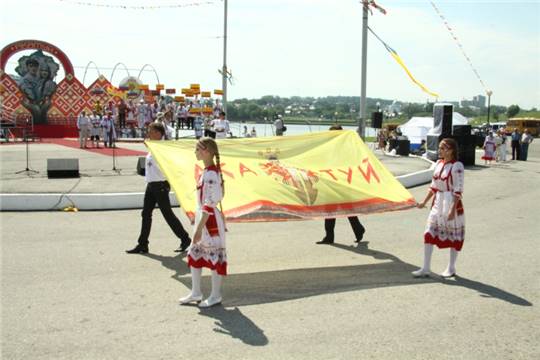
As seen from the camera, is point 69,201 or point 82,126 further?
point 82,126

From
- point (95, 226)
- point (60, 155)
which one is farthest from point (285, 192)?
point (60, 155)

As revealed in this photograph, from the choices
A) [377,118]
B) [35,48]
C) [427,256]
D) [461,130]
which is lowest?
[427,256]

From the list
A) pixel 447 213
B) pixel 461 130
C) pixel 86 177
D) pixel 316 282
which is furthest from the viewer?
pixel 461 130

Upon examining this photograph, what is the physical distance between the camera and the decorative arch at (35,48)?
3900 centimetres

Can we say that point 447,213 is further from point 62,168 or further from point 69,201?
point 62,168

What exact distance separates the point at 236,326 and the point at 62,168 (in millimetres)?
10811

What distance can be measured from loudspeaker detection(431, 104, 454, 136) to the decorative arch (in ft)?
91.0

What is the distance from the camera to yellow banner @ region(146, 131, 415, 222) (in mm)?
6980

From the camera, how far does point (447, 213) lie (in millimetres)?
6824

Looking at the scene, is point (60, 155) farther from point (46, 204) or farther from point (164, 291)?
point (164, 291)

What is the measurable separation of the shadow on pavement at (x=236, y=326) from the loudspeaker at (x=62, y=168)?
1012 cm

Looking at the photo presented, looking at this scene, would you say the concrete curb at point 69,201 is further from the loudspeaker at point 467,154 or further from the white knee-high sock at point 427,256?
the loudspeaker at point 467,154

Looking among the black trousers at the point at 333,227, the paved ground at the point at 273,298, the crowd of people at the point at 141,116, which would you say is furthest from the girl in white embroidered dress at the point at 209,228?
the crowd of people at the point at 141,116

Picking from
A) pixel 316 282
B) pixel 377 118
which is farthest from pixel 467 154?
pixel 316 282
